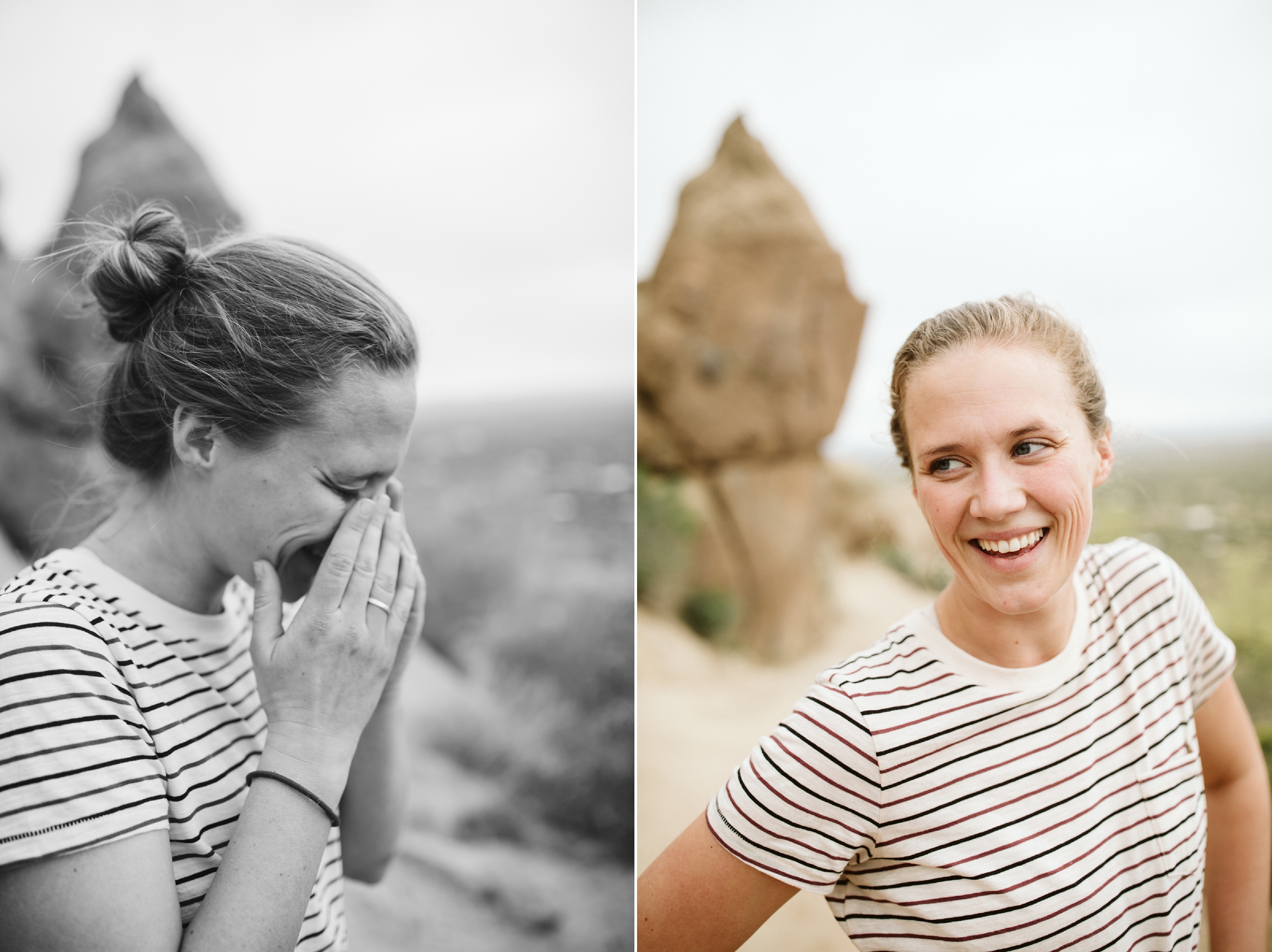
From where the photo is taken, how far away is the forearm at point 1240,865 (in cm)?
113

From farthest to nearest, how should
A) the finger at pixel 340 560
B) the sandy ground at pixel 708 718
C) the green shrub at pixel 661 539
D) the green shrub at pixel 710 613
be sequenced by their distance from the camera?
the green shrub at pixel 710 613
the green shrub at pixel 661 539
the sandy ground at pixel 708 718
the finger at pixel 340 560

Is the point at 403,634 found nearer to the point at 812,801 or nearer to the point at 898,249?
the point at 812,801

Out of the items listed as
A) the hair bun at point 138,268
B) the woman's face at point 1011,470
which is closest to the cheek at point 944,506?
the woman's face at point 1011,470

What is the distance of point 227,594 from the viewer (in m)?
1.13

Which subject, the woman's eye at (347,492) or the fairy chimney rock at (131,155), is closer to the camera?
the woman's eye at (347,492)

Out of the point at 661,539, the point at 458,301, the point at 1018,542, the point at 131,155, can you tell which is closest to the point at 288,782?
the point at 1018,542

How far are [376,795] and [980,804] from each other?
2.70 feet

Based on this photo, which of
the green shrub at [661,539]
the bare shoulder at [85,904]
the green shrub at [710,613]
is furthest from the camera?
the green shrub at [710,613]

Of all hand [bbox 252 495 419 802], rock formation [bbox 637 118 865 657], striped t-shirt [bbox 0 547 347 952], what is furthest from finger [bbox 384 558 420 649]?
rock formation [bbox 637 118 865 657]

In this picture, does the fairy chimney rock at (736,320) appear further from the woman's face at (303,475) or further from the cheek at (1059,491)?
the cheek at (1059,491)

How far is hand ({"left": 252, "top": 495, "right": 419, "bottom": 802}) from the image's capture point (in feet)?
3.09

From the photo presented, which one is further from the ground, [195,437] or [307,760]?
[195,437]

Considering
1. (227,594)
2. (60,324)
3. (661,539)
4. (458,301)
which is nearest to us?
(227,594)

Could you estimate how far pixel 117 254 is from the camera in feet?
3.36
